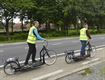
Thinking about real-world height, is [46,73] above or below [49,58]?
below

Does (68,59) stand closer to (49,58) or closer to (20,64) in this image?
(49,58)

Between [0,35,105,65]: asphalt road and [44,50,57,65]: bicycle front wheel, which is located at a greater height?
[44,50,57,65]: bicycle front wheel

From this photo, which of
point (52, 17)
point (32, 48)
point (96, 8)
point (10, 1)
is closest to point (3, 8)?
point (10, 1)

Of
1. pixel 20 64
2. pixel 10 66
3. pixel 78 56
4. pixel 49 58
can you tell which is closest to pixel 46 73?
pixel 20 64

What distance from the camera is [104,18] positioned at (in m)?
59.0

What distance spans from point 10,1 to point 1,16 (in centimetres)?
264

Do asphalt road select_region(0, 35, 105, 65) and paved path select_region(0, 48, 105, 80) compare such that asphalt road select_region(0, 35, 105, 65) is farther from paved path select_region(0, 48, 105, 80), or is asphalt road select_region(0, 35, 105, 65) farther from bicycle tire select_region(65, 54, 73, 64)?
bicycle tire select_region(65, 54, 73, 64)

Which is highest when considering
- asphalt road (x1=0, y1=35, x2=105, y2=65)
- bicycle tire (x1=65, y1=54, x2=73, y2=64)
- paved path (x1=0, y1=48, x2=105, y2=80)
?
bicycle tire (x1=65, y1=54, x2=73, y2=64)

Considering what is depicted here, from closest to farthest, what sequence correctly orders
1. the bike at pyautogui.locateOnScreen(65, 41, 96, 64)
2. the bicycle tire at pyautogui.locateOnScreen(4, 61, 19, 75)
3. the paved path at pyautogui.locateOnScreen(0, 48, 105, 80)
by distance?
the paved path at pyautogui.locateOnScreen(0, 48, 105, 80)
the bicycle tire at pyautogui.locateOnScreen(4, 61, 19, 75)
the bike at pyautogui.locateOnScreen(65, 41, 96, 64)

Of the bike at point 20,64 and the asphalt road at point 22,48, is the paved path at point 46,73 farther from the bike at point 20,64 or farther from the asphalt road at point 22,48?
the asphalt road at point 22,48

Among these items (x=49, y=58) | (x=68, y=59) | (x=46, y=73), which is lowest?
(x=46, y=73)

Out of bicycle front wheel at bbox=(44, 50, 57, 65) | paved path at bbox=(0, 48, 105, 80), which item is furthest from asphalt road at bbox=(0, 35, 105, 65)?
paved path at bbox=(0, 48, 105, 80)

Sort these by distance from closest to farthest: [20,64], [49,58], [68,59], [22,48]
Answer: [20,64], [49,58], [68,59], [22,48]

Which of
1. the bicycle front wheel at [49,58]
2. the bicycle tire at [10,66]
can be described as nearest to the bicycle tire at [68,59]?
the bicycle front wheel at [49,58]
